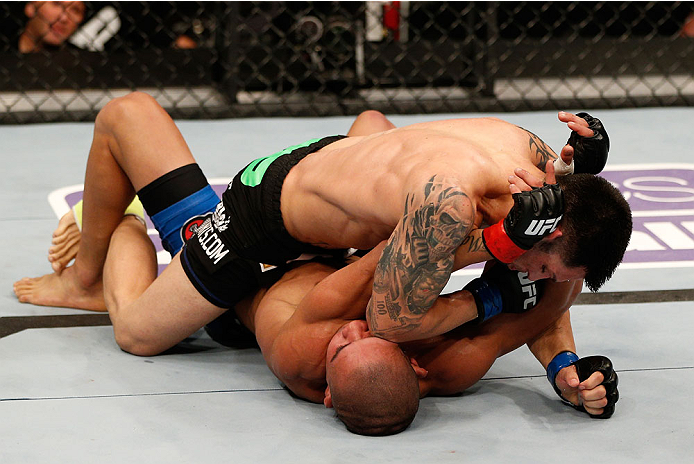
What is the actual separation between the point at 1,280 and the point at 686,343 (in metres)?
1.63

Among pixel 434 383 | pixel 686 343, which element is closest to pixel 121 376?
pixel 434 383

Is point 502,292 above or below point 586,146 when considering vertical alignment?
below

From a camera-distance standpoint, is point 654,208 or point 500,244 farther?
point 654,208

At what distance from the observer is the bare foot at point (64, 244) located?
2229mm

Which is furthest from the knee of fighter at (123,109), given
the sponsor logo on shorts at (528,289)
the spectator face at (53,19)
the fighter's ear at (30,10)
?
the fighter's ear at (30,10)

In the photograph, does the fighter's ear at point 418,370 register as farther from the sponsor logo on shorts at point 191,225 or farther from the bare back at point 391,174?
the sponsor logo on shorts at point 191,225

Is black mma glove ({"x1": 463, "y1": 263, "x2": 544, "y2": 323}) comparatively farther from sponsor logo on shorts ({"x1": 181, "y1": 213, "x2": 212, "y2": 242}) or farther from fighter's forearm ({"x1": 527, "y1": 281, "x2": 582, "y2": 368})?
sponsor logo on shorts ({"x1": 181, "y1": 213, "x2": 212, "y2": 242})

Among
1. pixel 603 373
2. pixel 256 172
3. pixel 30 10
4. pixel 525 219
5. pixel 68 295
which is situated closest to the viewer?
pixel 525 219

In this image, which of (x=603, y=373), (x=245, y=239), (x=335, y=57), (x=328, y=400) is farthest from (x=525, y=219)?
(x=335, y=57)

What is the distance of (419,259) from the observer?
4.83 feet

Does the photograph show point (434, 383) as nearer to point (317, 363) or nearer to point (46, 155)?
point (317, 363)

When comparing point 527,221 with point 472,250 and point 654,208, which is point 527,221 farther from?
point 654,208

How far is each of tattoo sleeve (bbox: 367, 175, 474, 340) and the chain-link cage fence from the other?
2.74 m

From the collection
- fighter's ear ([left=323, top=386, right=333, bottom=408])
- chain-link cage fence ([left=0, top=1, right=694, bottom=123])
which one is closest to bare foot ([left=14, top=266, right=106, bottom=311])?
fighter's ear ([left=323, top=386, right=333, bottom=408])
